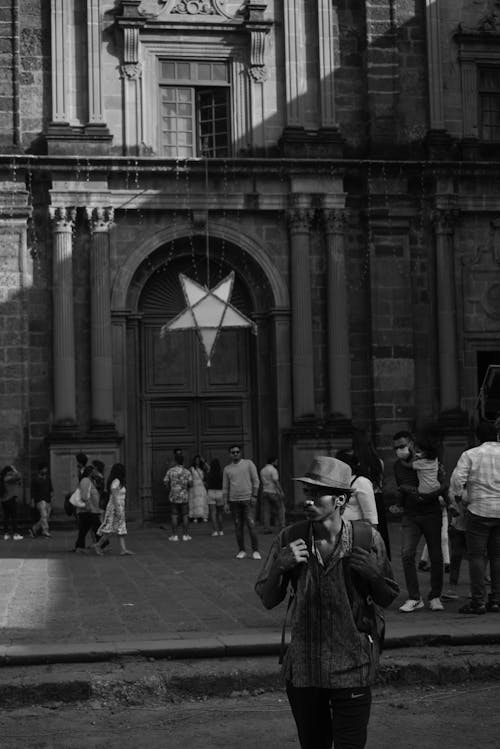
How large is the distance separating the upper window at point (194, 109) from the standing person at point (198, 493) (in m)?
6.39

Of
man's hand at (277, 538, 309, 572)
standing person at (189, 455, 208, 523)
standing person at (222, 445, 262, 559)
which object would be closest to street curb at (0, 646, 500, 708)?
man's hand at (277, 538, 309, 572)

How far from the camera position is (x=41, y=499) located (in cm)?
2161

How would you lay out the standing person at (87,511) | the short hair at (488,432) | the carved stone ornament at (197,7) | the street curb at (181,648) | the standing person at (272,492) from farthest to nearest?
the carved stone ornament at (197,7)
the standing person at (272,492)
the standing person at (87,511)
the short hair at (488,432)
the street curb at (181,648)

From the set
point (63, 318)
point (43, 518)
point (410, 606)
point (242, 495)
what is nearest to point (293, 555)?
point (410, 606)

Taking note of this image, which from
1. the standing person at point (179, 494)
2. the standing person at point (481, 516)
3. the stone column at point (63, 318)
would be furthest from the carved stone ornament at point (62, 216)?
the standing person at point (481, 516)

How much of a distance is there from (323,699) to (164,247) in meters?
20.0

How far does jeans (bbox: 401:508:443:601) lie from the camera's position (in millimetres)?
11273

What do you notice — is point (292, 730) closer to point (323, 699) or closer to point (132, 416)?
point (323, 699)

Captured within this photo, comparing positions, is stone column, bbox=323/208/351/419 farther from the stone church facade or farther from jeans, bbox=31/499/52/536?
jeans, bbox=31/499/52/536

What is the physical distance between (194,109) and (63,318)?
5.27 m

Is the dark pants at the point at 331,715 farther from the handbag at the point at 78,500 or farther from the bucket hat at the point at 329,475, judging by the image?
the handbag at the point at 78,500

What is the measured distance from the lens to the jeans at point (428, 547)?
1127cm

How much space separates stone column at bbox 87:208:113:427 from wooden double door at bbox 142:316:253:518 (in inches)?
57.3

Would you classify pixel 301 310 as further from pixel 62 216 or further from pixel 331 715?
pixel 331 715
